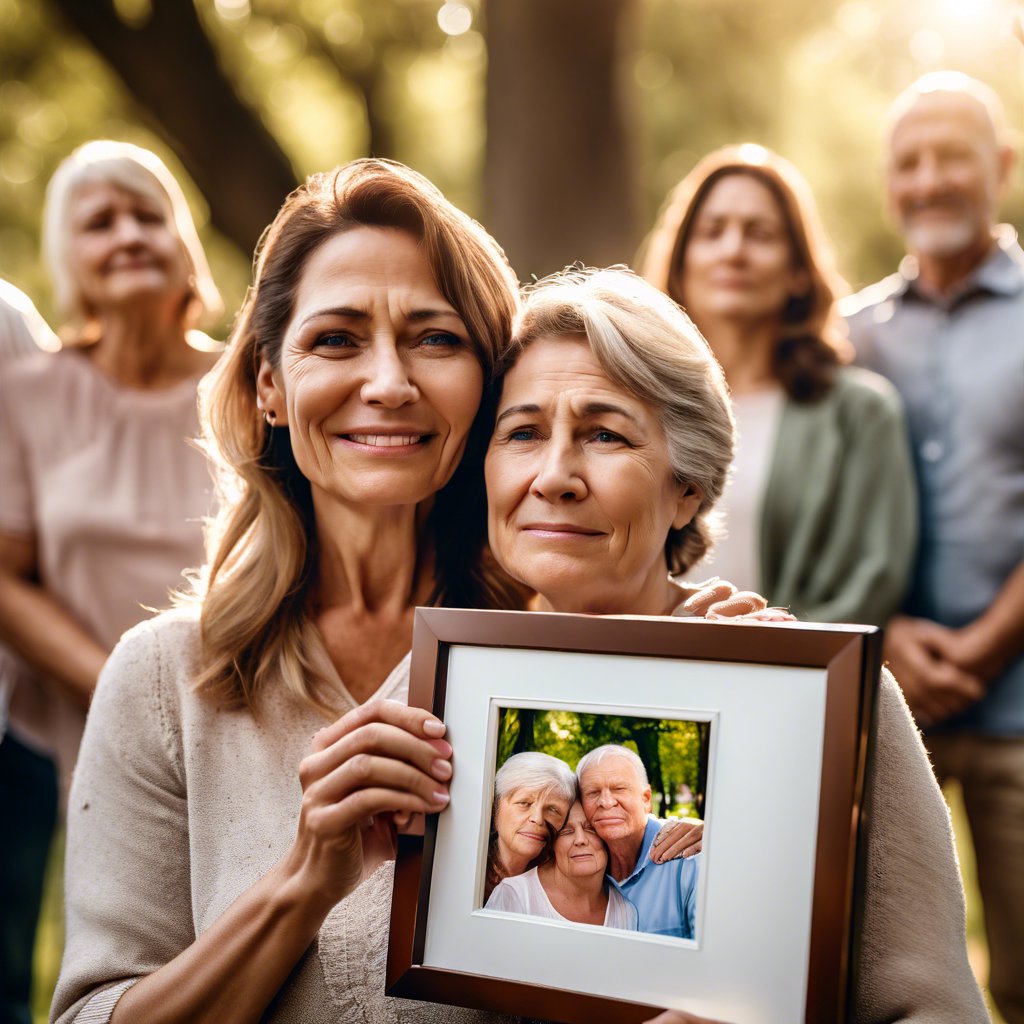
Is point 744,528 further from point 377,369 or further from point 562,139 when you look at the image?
point 562,139

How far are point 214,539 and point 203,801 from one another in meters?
0.54

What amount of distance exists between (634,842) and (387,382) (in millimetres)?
832

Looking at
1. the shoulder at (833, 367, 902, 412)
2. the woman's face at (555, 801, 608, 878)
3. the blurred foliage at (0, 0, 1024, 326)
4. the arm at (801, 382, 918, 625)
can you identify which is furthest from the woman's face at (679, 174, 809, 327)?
the blurred foliage at (0, 0, 1024, 326)

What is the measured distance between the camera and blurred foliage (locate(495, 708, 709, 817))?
1.54 meters

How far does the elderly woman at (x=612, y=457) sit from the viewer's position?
186cm

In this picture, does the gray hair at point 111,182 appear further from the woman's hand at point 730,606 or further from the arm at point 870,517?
the woman's hand at point 730,606

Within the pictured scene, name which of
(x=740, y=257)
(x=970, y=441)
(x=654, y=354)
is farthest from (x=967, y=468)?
(x=654, y=354)

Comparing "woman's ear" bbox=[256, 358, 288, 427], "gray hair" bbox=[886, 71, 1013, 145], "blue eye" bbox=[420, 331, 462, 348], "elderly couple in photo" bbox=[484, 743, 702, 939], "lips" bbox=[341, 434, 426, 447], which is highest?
"gray hair" bbox=[886, 71, 1013, 145]

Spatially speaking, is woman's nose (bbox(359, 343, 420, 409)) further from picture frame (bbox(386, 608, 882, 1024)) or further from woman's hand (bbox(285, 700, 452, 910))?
woman's hand (bbox(285, 700, 452, 910))

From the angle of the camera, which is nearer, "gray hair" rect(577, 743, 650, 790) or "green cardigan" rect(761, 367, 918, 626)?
"gray hair" rect(577, 743, 650, 790)

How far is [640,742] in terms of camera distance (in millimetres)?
1578

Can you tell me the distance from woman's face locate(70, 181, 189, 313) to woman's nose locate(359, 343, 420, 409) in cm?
182

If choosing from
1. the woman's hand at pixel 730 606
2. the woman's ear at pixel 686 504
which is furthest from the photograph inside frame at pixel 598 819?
the woman's ear at pixel 686 504

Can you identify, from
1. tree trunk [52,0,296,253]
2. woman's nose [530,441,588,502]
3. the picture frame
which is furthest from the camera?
tree trunk [52,0,296,253]
